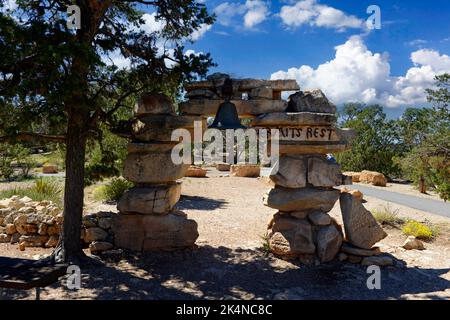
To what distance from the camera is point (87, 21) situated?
576 cm

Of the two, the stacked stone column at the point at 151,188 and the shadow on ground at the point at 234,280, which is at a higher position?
the stacked stone column at the point at 151,188

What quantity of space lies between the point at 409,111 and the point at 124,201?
24323 millimetres

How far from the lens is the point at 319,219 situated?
6098 millimetres

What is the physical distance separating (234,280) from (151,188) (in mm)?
2109

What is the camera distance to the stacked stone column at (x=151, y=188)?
20.2 feet

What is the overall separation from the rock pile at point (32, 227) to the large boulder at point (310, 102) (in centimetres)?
487

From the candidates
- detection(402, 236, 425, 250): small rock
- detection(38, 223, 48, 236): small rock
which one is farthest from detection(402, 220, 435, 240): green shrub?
detection(38, 223, 48, 236): small rock

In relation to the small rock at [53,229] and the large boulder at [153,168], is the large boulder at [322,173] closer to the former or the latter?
the large boulder at [153,168]

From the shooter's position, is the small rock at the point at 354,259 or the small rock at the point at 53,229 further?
the small rock at the point at 53,229

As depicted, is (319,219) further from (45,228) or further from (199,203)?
(199,203)

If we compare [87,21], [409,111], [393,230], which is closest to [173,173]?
[87,21]

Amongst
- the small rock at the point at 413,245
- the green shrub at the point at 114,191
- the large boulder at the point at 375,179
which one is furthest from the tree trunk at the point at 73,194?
the large boulder at the point at 375,179

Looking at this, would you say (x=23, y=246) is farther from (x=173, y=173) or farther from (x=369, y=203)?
(x=369, y=203)

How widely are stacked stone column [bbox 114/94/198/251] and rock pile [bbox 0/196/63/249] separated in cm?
147
